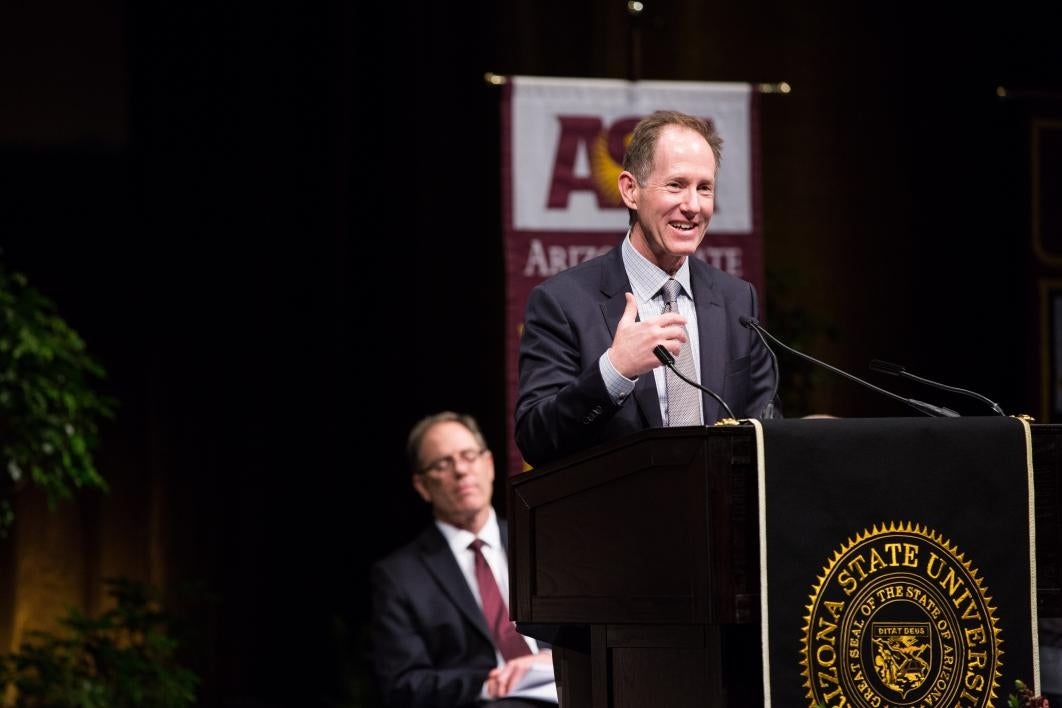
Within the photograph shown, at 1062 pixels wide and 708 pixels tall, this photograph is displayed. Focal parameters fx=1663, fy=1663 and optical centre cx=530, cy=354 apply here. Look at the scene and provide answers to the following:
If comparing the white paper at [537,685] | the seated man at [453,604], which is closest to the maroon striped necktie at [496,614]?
the seated man at [453,604]

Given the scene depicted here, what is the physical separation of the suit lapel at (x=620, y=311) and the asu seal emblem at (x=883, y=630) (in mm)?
419

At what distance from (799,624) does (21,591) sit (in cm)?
420

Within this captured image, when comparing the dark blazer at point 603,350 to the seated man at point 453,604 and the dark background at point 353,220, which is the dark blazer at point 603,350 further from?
the dark background at point 353,220

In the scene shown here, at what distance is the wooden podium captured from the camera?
201 cm

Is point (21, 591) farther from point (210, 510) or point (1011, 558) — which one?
point (1011, 558)

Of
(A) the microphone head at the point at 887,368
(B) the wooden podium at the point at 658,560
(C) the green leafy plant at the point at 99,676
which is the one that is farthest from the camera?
(C) the green leafy plant at the point at 99,676

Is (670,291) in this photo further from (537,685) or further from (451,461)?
(451,461)

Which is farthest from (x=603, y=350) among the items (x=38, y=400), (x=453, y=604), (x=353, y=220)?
(x=353, y=220)

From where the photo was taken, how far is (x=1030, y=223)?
572 cm

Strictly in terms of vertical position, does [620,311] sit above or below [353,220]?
below

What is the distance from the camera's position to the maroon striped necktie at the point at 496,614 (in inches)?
155

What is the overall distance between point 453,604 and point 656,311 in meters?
1.65

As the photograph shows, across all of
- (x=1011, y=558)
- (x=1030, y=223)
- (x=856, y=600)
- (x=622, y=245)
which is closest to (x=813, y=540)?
(x=856, y=600)

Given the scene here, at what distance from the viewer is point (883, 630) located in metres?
2.04
